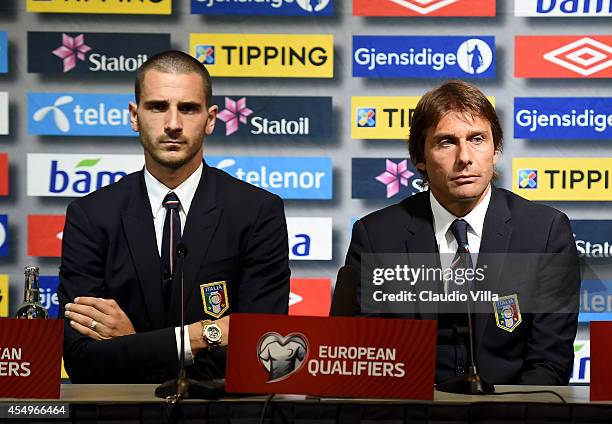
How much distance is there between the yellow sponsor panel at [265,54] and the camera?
3342 millimetres

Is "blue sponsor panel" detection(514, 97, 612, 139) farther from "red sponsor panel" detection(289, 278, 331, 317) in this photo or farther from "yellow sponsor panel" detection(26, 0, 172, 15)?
"yellow sponsor panel" detection(26, 0, 172, 15)

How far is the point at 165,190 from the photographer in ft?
8.35

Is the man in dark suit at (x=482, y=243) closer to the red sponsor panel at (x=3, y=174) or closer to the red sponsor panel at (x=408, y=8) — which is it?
the red sponsor panel at (x=408, y=8)

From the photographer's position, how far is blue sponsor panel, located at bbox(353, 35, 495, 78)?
10.9 ft

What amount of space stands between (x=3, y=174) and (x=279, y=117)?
1.11m

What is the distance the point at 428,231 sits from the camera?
2.46 metres

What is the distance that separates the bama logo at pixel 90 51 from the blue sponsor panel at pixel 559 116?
1429mm

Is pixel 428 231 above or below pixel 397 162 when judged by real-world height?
below

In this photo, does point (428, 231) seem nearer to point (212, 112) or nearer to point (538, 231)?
point (538, 231)

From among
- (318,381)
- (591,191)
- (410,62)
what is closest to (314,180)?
(410,62)

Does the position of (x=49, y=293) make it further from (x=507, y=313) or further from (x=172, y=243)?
(x=507, y=313)

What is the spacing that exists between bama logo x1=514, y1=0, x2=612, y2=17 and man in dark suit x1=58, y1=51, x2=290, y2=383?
144 cm

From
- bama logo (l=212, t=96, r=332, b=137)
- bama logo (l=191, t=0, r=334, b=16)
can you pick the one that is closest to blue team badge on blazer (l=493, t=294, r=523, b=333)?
bama logo (l=212, t=96, r=332, b=137)

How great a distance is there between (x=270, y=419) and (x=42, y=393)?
0.44 m
